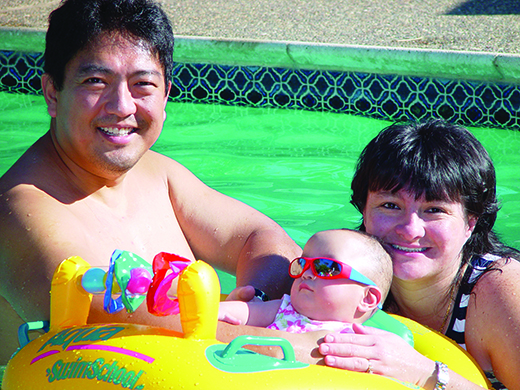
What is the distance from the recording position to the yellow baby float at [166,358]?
70.4 inches

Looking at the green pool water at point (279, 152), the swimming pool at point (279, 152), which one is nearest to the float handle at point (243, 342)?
the green pool water at point (279, 152)

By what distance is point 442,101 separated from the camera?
7.30 m

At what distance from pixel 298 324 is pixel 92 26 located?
142 centimetres

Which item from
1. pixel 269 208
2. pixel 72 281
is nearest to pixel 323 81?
pixel 269 208

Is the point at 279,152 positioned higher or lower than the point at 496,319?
lower

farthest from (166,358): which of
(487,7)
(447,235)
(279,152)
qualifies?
(487,7)

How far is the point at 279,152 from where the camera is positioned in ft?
21.9

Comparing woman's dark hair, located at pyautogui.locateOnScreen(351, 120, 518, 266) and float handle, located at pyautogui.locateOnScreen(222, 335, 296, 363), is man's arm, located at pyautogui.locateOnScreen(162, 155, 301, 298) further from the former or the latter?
float handle, located at pyautogui.locateOnScreen(222, 335, 296, 363)

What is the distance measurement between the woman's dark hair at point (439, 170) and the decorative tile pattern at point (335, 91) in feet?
15.2

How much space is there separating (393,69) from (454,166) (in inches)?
184

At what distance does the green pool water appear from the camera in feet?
18.0

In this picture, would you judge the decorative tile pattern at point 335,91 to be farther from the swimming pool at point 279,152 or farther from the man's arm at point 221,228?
the man's arm at point 221,228

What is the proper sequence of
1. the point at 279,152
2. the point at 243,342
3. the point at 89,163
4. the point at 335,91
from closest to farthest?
the point at 243,342 → the point at 89,163 → the point at 279,152 → the point at 335,91

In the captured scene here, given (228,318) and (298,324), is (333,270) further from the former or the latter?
(228,318)
